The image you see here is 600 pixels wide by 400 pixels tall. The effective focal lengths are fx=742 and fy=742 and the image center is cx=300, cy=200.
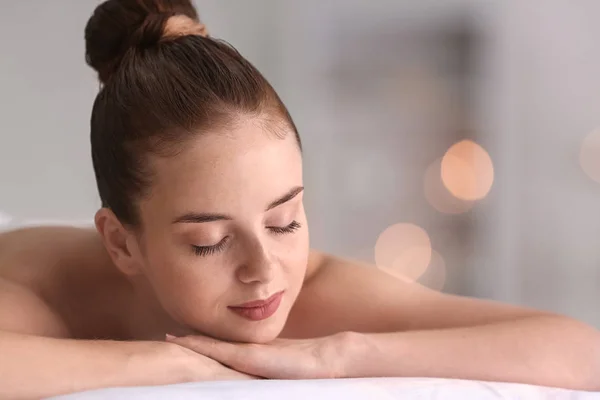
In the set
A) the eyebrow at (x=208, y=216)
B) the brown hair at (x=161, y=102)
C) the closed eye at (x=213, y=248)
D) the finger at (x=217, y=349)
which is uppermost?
the brown hair at (x=161, y=102)

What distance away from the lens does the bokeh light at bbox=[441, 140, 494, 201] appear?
297 cm

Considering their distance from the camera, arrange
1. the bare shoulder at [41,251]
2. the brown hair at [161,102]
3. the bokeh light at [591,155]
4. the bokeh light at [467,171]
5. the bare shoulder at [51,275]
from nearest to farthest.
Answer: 1. the brown hair at [161,102]
2. the bare shoulder at [51,275]
3. the bare shoulder at [41,251]
4. the bokeh light at [591,155]
5. the bokeh light at [467,171]

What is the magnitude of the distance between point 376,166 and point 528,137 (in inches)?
24.3

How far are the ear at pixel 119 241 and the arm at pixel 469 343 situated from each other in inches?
14.2

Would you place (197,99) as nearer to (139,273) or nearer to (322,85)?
(139,273)

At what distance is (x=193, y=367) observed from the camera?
33.8 inches

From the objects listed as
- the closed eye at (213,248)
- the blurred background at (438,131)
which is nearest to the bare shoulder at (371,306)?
the closed eye at (213,248)

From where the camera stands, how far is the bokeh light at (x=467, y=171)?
2.97m

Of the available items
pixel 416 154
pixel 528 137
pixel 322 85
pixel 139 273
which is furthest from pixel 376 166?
pixel 139 273

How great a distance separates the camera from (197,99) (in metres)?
1.02

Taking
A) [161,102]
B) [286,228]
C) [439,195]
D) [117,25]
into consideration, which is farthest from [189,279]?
[439,195]

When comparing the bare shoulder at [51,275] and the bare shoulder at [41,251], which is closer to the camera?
the bare shoulder at [51,275]

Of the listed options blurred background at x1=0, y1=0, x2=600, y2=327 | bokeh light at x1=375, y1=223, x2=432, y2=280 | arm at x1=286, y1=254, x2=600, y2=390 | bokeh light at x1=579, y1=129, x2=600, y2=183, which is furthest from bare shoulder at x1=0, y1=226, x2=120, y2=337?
bokeh light at x1=579, y1=129, x2=600, y2=183

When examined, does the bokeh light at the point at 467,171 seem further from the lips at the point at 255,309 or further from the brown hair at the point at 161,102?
the lips at the point at 255,309
